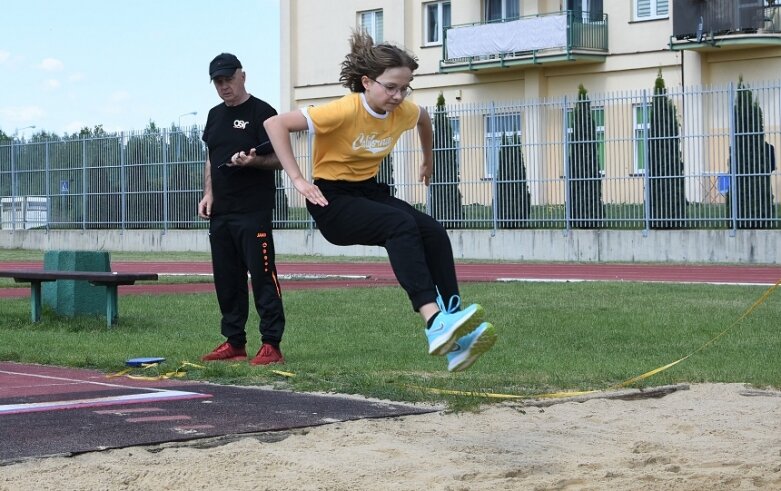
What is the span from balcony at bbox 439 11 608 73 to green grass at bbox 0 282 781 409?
71.6ft

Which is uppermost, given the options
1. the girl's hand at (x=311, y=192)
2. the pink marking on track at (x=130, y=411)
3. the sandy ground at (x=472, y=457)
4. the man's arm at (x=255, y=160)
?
the man's arm at (x=255, y=160)

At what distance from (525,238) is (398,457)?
21.1 m

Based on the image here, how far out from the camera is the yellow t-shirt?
22.2 feet

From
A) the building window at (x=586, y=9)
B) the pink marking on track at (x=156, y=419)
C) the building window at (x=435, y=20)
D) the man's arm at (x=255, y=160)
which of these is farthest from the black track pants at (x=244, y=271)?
the building window at (x=435, y=20)

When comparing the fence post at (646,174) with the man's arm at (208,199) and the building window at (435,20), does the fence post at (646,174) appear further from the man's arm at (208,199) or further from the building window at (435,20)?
the building window at (435,20)

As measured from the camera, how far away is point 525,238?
26375 mm

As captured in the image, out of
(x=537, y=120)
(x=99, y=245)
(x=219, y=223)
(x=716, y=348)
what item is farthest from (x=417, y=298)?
(x=99, y=245)

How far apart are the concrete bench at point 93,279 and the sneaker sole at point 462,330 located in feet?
16.9

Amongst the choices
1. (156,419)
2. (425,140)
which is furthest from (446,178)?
(156,419)

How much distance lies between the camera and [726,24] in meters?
33.1

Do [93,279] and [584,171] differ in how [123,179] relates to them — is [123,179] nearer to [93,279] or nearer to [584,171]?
[584,171]

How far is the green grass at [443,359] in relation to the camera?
318 inches

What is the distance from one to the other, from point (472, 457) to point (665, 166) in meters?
19.3

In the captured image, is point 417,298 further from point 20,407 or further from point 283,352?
point 283,352
